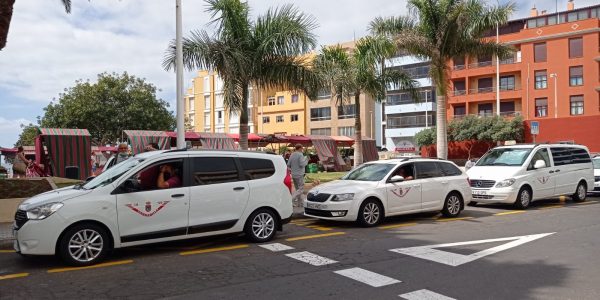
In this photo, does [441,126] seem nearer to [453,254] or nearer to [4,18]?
[453,254]

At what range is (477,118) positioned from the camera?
51.4 metres

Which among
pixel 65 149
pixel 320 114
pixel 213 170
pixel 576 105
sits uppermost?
pixel 320 114

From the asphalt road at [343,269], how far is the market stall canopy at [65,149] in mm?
12900

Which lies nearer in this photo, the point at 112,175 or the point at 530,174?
the point at 112,175

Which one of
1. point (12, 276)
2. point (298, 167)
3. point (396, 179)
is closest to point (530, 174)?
point (396, 179)

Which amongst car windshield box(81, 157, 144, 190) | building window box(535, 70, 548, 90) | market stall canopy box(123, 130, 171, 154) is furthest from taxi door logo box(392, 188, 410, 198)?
building window box(535, 70, 548, 90)

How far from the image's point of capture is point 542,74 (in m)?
55.1

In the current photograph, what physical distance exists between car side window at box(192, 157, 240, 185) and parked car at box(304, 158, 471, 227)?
2.67 metres

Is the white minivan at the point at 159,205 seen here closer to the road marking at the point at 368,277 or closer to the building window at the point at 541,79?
the road marking at the point at 368,277

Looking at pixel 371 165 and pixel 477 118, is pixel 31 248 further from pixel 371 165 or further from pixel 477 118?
pixel 477 118

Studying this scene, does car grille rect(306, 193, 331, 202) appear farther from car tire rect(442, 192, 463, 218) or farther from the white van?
the white van

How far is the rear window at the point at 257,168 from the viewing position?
28.9 feet

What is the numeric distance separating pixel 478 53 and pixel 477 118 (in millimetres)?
32927

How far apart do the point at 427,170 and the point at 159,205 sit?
6.65 m
